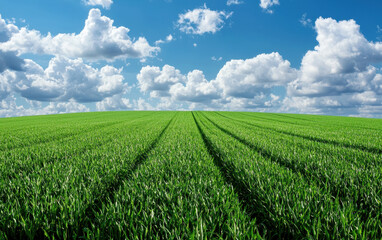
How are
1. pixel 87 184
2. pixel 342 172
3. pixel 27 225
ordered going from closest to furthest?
pixel 27 225 → pixel 87 184 → pixel 342 172

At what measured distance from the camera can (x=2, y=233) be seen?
236cm

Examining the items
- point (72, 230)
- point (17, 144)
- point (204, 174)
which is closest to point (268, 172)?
point (204, 174)

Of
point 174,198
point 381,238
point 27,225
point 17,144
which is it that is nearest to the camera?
point 381,238

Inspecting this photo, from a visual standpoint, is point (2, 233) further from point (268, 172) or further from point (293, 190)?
point (268, 172)

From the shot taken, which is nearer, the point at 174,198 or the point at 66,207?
the point at 66,207

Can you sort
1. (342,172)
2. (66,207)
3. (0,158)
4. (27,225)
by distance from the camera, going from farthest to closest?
1. (0,158)
2. (342,172)
3. (66,207)
4. (27,225)

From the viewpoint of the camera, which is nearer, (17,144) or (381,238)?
(381,238)

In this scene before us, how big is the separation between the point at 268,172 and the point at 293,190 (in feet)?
4.19

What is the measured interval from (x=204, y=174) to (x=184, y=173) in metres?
0.49

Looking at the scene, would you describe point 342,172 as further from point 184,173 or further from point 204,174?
point 184,173

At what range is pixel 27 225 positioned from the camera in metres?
2.51

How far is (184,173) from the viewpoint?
15.3ft

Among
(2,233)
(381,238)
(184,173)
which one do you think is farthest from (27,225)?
(381,238)

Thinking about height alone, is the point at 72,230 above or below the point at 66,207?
below
